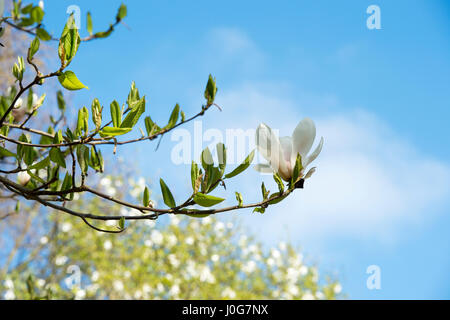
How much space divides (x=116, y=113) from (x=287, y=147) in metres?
0.30

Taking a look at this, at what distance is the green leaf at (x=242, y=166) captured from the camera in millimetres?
753

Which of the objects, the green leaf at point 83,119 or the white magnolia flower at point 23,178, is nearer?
the green leaf at point 83,119

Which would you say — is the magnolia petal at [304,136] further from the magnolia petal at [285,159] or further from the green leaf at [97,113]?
the green leaf at [97,113]

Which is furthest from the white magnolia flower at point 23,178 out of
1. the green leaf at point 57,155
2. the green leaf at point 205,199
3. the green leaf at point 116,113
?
the green leaf at point 205,199

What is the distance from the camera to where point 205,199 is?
73 centimetres

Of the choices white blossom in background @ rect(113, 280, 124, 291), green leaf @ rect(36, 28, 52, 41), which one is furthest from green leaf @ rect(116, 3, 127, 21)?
white blossom in background @ rect(113, 280, 124, 291)

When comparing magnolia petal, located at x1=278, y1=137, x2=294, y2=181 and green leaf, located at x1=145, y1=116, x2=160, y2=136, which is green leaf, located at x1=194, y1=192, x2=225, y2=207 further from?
green leaf, located at x1=145, y1=116, x2=160, y2=136

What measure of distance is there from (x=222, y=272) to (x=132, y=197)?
1386 millimetres

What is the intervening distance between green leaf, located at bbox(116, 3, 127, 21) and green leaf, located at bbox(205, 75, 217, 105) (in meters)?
0.51

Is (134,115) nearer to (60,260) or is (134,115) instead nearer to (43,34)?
(43,34)

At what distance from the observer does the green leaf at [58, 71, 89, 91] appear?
686 millimetres

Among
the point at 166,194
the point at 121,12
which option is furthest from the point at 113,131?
the point at 121,12

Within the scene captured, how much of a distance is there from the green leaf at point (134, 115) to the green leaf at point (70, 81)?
0.09 meters
